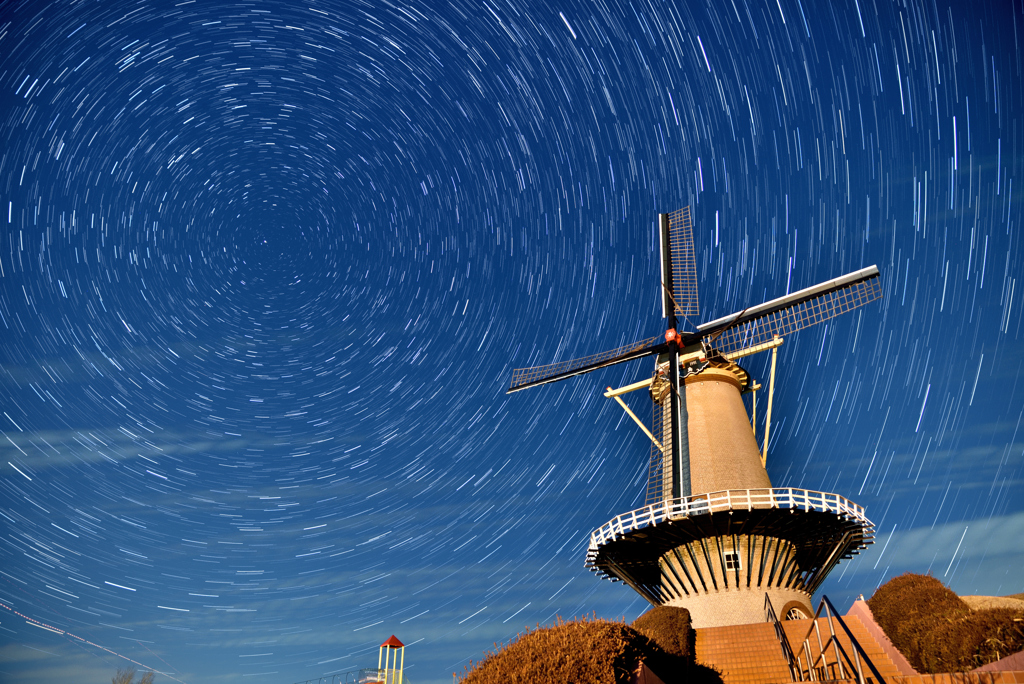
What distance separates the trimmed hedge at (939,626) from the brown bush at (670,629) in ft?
18.1

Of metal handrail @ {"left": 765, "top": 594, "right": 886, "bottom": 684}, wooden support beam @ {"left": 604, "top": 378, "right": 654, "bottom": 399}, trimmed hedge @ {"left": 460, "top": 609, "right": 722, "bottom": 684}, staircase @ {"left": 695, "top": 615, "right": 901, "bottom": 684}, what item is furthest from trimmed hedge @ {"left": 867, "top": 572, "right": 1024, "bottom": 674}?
wooden support beam @ {"left": 604, "top": 378, "right": 654, "bottom": 399}

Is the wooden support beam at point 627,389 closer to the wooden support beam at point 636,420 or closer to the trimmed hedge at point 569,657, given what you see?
the wooden support beam at point 636,420

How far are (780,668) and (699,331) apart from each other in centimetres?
1581

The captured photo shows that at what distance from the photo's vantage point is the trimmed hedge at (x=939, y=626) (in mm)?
12031

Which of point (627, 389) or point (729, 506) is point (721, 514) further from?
point (627, 389)

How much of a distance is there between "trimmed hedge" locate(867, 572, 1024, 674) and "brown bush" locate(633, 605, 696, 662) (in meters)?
5.51

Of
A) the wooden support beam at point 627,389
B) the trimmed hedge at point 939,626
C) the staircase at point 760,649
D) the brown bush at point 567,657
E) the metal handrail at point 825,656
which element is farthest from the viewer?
the wooden support beam at point 627,389

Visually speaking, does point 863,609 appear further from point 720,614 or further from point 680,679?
point 680,679

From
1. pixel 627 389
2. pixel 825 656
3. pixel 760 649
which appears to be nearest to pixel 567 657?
pixel 825 656

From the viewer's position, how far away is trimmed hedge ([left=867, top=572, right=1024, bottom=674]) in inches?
474

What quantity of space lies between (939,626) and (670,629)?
6.65 m

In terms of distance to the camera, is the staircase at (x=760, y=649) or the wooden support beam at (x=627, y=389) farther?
the wooden support beam at (x=627, y=389)

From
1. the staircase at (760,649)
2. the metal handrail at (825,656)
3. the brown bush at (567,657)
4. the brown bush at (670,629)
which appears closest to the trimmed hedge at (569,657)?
the brown bush at (567,657)

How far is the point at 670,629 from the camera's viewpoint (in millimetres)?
17156
